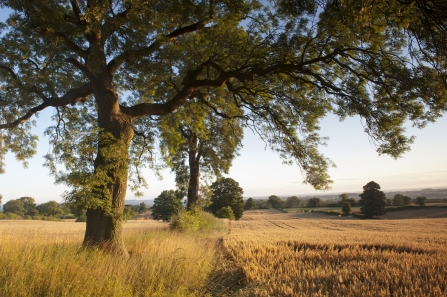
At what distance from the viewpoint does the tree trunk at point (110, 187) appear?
736 cm

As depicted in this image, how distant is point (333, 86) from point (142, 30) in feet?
20.5

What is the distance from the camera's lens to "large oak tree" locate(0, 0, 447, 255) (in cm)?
661

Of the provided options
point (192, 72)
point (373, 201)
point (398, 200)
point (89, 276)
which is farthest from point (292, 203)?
point (89, 276)

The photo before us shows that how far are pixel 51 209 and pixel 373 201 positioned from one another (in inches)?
3037

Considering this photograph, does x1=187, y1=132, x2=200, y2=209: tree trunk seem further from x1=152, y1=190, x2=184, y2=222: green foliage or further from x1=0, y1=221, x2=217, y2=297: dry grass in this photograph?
x1=152, y1=190, x2=184, y2=222: green foliage

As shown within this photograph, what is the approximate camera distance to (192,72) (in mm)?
9312

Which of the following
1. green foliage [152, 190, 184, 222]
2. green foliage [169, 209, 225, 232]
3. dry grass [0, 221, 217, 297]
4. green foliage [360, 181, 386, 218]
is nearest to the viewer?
dry grass [0, 221, 217, 297]

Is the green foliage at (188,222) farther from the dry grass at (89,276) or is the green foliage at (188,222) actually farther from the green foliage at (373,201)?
the green foliage at (373,201)

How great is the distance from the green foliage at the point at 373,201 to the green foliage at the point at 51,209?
69.4 m

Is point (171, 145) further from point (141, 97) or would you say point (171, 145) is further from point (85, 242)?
point (85, 242)

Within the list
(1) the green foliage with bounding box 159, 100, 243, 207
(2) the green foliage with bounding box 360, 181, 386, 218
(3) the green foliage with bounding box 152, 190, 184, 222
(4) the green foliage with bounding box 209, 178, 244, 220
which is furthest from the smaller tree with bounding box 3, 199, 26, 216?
(2) the green foliage with bounding box 360, 181, 386, 218

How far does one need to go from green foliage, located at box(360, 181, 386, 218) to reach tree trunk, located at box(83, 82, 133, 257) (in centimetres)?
5963

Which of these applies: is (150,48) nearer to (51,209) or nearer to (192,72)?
(192,72)

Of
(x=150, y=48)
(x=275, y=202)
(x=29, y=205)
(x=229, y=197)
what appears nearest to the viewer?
(x=150, y=48)
